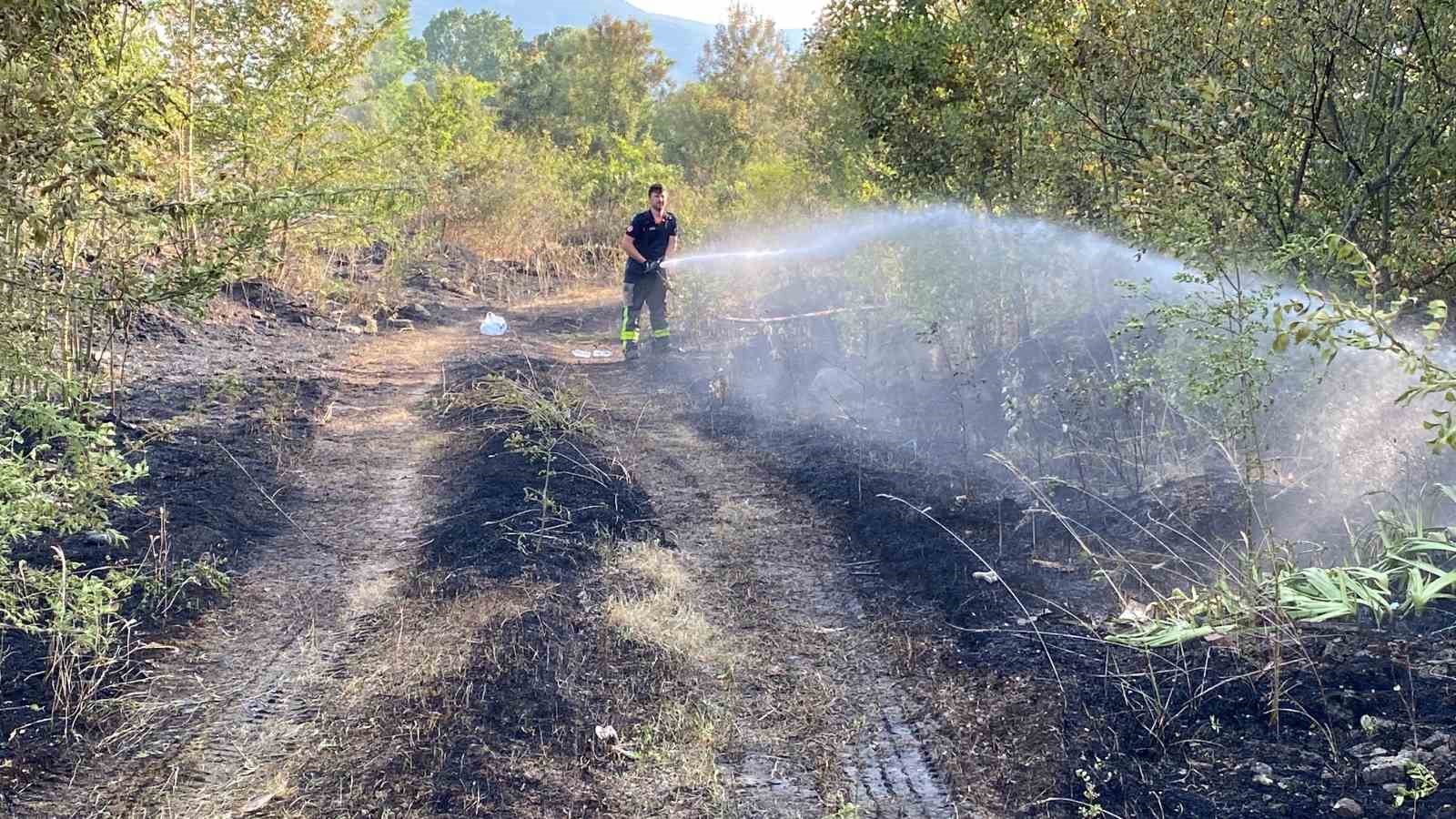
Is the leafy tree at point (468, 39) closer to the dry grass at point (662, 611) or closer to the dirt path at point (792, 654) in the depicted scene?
the dirt path at point (792, 654)

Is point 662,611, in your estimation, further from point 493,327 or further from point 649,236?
point 493,327

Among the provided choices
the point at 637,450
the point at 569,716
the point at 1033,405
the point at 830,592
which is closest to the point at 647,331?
the point at 637,450

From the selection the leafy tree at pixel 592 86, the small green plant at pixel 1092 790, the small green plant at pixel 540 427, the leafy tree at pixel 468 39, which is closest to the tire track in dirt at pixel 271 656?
the small green plant at pixel 540 427

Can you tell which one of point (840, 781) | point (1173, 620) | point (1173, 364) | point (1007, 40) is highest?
point (1007, 40)

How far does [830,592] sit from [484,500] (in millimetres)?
2214

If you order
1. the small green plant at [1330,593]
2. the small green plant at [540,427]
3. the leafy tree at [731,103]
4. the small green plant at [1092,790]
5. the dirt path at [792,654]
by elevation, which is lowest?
the dirt path at [792,654]

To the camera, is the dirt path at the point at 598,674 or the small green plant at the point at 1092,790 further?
the dirt path at the point at 598,674

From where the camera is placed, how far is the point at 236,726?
157 inches

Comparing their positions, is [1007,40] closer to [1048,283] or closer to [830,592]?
[1048,283]

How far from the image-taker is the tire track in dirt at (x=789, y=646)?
12.0 ft

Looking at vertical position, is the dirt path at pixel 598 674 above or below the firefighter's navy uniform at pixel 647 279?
below

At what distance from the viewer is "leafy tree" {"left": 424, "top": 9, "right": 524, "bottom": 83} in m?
69.8

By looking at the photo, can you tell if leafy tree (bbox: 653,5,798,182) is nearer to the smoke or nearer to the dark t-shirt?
the dark t-shirt

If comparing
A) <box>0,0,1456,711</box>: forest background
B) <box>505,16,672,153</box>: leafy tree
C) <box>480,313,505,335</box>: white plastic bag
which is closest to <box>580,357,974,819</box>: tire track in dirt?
<box>0,0,1456,711</box>: forest background
